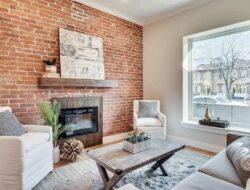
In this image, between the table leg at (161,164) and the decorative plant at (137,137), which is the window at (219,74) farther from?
the decorative plant at (137,137)

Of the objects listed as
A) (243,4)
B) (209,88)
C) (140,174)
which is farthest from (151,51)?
(140,174)

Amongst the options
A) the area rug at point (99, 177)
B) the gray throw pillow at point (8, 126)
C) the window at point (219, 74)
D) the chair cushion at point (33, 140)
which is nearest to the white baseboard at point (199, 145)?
the window at point (219, 74)

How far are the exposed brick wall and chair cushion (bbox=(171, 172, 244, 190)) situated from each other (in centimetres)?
244

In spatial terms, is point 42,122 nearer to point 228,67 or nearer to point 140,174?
point 140,174

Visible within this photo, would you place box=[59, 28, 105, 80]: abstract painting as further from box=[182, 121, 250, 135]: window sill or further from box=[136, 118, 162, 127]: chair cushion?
box=[182, 121, 250, 135]: window sill

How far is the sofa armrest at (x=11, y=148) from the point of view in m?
1.87

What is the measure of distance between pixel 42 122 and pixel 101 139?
1.23 m

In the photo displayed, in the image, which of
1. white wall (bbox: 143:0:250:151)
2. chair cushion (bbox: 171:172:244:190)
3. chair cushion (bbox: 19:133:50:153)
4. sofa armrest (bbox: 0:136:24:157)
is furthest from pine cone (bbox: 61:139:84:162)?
white wall (bbox: 143:0:250:151)

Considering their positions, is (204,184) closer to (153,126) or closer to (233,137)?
(233,137)

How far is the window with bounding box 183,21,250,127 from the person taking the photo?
122 inches

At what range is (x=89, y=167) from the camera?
261cm

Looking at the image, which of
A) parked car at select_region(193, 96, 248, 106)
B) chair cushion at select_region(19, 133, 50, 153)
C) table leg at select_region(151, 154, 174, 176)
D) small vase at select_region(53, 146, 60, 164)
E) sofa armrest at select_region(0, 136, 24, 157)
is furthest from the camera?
parked car at select_region(193, 96, 248, 106)

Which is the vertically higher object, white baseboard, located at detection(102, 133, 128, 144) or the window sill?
the window sill

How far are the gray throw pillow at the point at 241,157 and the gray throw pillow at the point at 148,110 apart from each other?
83.0 inches
